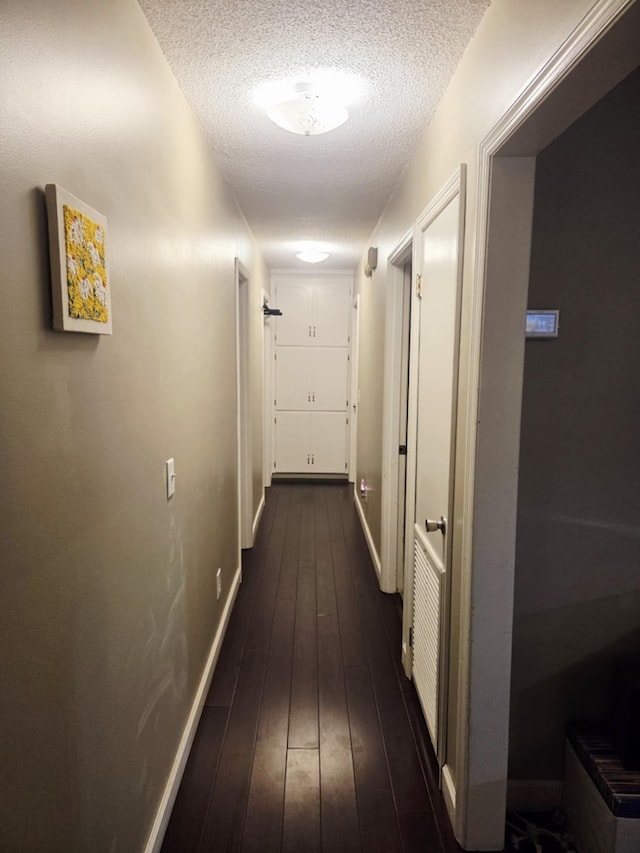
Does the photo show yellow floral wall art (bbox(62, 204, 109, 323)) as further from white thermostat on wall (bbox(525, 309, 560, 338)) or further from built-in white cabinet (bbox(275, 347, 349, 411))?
built-in white cabinet (bbox(275, 347, 349, 411))

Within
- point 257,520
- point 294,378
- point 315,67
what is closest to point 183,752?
point 315,67

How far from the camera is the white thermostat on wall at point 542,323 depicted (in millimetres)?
1616

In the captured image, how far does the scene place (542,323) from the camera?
1.62m

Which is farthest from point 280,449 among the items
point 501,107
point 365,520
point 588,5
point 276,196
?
point 588,5

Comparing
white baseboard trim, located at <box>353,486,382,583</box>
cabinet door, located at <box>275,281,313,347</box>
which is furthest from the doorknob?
cabinet door, located at <box>275,281,313,347</box>

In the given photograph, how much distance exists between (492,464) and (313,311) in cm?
483

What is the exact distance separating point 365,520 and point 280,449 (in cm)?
204

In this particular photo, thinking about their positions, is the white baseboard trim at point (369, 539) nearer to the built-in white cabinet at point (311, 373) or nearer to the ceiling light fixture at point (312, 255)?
the built-in white cabinet at point (311, 373)

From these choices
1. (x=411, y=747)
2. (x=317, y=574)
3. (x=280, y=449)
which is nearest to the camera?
(x=411, y=747)

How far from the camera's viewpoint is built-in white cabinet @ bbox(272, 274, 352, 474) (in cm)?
606

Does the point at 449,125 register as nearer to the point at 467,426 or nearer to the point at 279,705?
the point at 467,426

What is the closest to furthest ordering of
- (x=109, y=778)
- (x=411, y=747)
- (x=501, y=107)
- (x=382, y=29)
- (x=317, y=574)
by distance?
(x=109, y=778) → (x=501, y=107) → (x=382, y=29) → (x=411, y=747) → (x=317, y=574)

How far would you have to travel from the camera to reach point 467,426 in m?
1.57

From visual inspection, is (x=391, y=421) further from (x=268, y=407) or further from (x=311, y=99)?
(x=268, y=407)
